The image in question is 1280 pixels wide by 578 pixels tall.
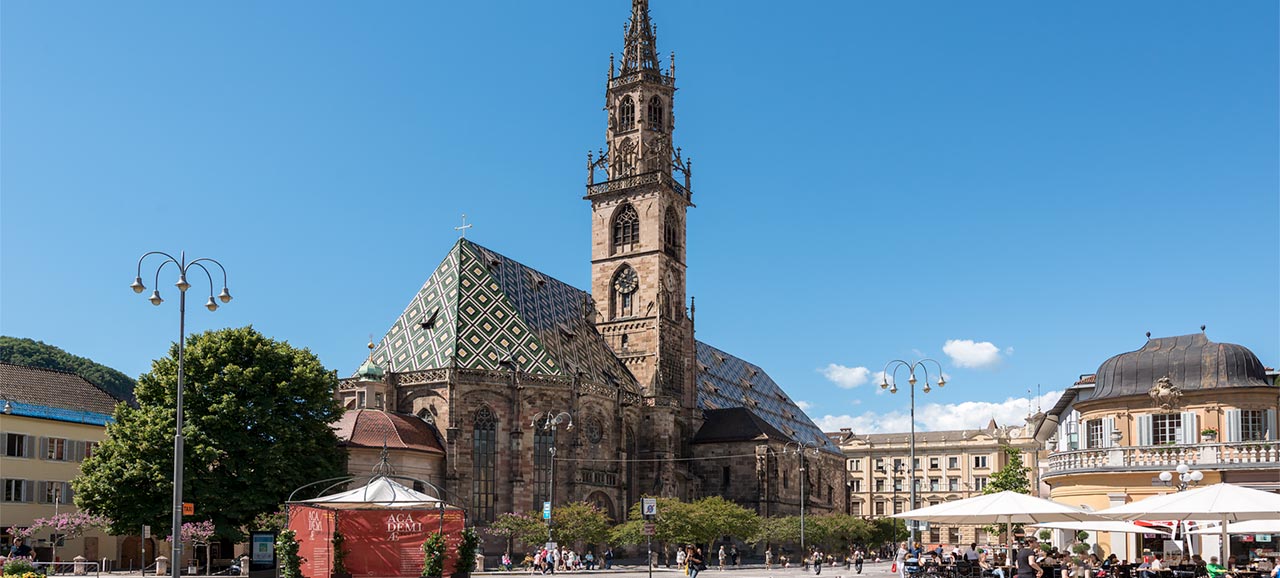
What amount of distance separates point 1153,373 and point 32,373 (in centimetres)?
4684

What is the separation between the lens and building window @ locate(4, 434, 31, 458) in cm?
4969

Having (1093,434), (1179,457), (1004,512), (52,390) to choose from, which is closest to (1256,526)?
(1004,512)

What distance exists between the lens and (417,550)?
35.2 metres

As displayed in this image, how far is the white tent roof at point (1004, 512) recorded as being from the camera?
2759 cm

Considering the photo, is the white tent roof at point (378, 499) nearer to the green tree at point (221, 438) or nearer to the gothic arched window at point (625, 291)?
the green tree at point (221, 438)

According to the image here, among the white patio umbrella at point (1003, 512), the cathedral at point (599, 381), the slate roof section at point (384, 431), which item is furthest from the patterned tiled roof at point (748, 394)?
the white patio umbrella at point (1003, 512)

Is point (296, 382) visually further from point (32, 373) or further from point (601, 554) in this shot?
point (601, 554)

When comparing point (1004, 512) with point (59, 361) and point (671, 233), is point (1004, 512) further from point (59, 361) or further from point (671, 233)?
point (59, 361)

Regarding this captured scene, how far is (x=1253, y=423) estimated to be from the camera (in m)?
36.4

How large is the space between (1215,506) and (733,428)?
62.4m

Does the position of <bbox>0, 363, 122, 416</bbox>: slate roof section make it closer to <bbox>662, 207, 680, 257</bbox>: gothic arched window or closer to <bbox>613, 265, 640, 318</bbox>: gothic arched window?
<bbox>613, 265, 640, 318</bbox>: gothic arched window

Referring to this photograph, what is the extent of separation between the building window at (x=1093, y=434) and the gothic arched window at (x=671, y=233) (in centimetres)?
4612

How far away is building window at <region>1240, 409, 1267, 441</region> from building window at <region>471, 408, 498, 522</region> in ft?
130

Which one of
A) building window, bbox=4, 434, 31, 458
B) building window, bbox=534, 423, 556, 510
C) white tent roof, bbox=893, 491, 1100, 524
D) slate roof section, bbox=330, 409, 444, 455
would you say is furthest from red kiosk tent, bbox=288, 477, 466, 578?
building window, bbox=534, 423, 556, 510
